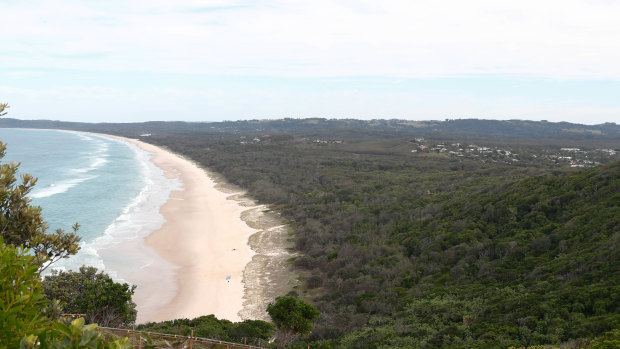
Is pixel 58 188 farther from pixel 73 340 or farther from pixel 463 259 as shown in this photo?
pixel 73 340

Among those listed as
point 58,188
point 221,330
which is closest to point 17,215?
point 221,330

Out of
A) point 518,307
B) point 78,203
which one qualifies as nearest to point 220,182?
point 78,203

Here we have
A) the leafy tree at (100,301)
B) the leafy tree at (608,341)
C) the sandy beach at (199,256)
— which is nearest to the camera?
the leafy tree at (608,341)

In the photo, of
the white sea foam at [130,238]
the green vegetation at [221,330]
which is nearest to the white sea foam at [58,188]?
the white sea foam at [130,238]

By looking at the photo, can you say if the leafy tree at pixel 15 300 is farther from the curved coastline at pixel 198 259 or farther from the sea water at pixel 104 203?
the curved coastline at pixel 198 259

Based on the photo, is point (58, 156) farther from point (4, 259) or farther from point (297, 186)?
point (4, 259)

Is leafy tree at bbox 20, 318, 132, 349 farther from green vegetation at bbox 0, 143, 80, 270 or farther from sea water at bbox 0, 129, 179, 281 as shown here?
sea water at bbox 0, 129, 179, 281
